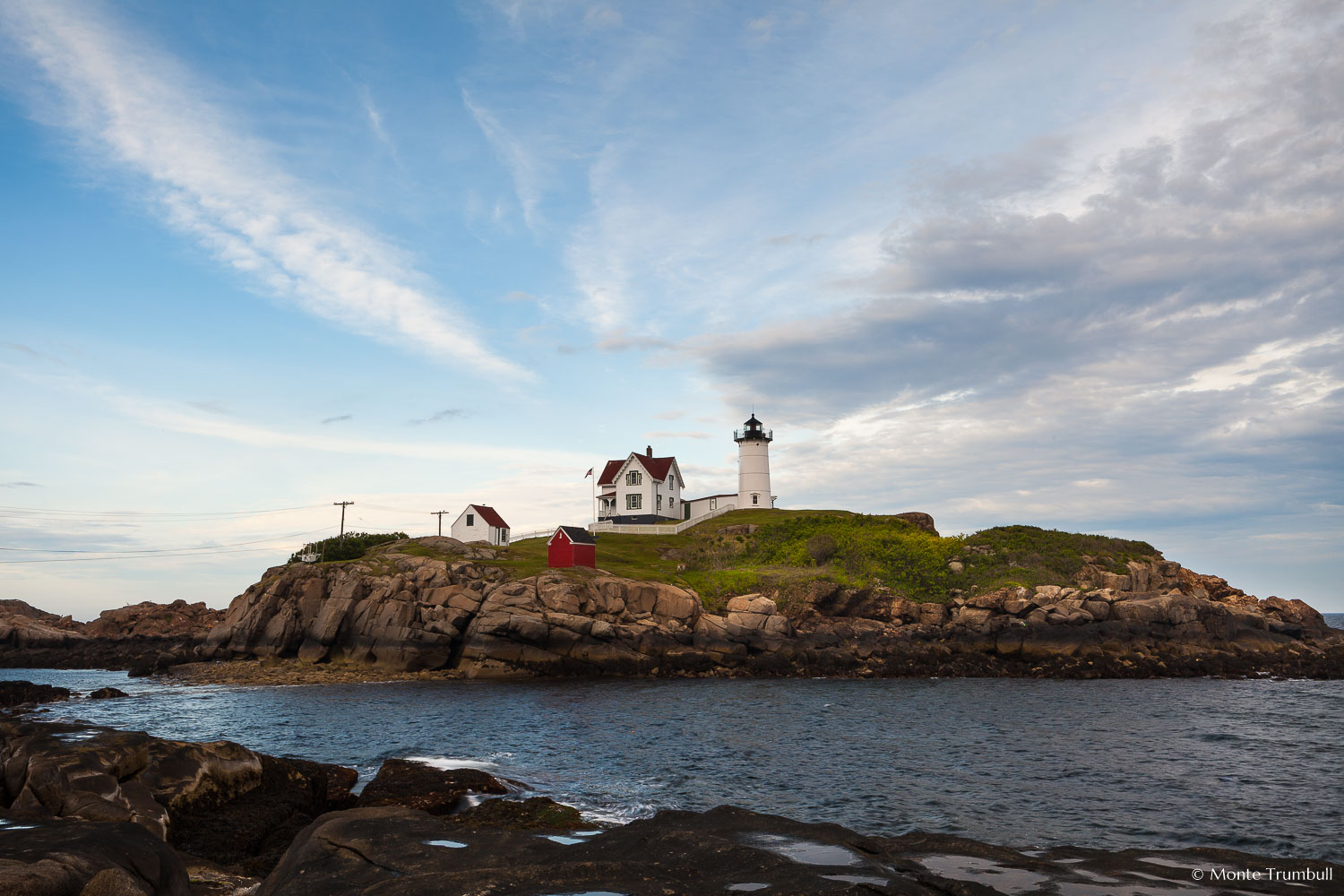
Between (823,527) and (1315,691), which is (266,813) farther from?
(823,527)

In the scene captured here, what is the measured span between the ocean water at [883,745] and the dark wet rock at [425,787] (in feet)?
8.85

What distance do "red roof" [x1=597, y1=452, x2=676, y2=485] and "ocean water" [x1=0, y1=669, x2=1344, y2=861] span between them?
45.4 m

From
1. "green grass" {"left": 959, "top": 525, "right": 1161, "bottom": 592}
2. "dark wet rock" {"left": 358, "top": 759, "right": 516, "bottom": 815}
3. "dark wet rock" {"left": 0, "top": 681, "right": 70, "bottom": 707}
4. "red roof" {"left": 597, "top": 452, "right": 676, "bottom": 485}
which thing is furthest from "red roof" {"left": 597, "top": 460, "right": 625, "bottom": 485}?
"dark wet rock" {"left": 358, "top": 759, "right": 516, "bottom": 815}

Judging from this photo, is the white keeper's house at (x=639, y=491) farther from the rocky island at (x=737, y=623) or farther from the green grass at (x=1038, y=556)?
the green grass at (x=1038, y=556)

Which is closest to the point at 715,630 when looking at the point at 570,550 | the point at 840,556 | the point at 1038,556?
the point at 570,550

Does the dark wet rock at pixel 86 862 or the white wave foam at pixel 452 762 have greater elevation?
the dark wet rock at pixel 86 862

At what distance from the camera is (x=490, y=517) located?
81.9 meters

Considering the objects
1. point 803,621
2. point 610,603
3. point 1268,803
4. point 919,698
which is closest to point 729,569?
point 803,621

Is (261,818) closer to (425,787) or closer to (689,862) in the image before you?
(425,787)

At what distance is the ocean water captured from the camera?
19250 millimetres

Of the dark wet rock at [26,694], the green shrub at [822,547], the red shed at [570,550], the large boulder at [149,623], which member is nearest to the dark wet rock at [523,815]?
the dark wet rock at [26,694]

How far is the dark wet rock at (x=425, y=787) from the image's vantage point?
1722cm

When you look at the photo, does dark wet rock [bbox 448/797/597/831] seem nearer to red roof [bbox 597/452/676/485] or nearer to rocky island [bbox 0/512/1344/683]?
rocky island [bbox 0/512/1344/683]

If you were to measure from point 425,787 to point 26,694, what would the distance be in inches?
1427
